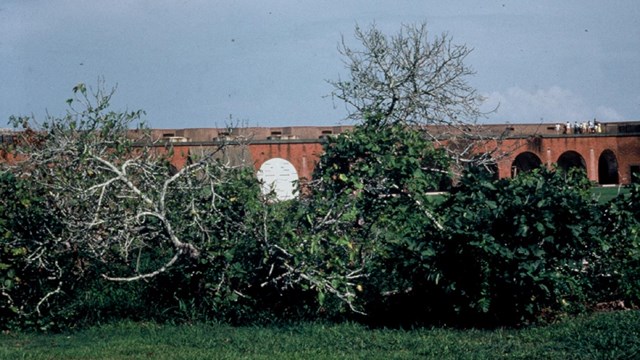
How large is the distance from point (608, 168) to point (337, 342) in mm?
41369

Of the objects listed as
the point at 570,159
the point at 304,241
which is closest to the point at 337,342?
the point at 304,241

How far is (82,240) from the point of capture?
21.6ft

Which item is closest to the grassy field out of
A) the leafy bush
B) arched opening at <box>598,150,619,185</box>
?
the leafy bush

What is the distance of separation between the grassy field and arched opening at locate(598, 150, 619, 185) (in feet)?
127

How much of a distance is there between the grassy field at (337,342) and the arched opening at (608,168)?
38.7m

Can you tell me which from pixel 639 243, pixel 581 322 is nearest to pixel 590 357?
pixel 581 322

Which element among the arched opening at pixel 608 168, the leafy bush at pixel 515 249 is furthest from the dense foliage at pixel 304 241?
the arched opening at pixel 608 168

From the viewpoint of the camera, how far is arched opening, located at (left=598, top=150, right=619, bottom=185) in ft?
139

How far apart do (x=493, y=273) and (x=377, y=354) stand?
53.0 inches

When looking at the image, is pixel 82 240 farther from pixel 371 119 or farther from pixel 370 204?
pixel 371 119

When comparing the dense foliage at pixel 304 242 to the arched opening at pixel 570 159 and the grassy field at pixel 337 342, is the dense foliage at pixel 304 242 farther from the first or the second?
the arched opening at pixel 570 159

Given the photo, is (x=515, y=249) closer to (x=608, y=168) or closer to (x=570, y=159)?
(x=570, y=159)

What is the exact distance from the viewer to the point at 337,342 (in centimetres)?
597

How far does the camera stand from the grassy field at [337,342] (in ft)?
17.8
